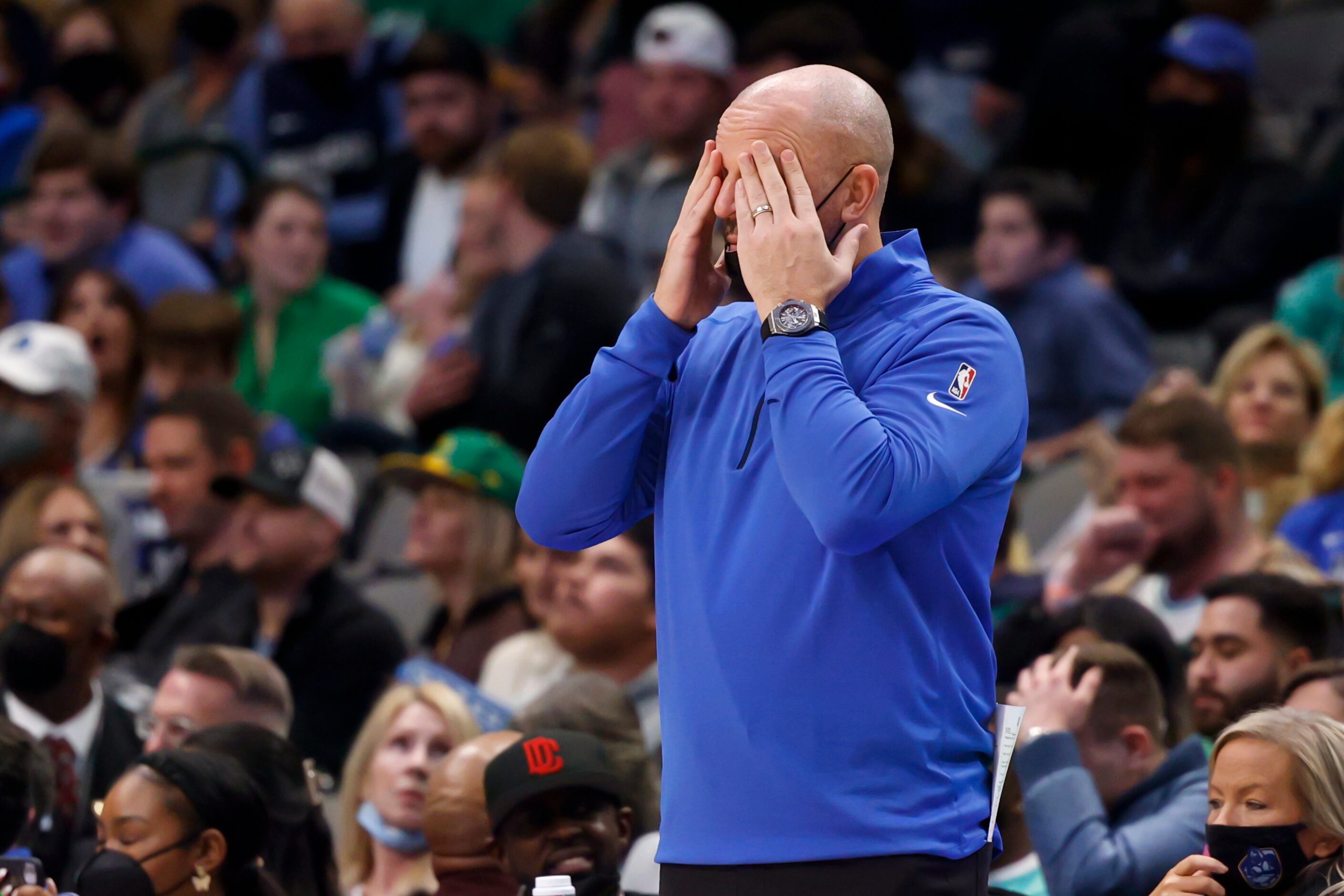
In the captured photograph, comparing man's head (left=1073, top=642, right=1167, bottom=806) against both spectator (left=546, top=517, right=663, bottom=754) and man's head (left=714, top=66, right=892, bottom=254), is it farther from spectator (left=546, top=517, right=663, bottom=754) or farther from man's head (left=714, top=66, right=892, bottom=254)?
man's head (left=714, top=66, right=892, bottom=254)

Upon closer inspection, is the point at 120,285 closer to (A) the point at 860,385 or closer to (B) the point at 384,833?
(B) the point at 384,833

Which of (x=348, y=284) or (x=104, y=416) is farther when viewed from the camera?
(x=348, y=284)

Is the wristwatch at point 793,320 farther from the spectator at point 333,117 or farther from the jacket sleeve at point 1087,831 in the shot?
the spectator at point 333,117

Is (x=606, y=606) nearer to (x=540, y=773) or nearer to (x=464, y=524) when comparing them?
(x=464, y=524)

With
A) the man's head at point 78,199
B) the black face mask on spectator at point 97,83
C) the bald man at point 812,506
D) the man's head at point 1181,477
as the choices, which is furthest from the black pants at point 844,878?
the black face mask on spectator at point 97,83

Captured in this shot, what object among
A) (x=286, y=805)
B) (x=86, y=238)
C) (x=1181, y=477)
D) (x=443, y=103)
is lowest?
(x=86, y=238)

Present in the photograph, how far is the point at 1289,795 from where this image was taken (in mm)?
3324

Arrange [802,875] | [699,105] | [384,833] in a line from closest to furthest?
[802,875], [384,833], [699,105]

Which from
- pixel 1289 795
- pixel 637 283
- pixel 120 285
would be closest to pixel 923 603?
pixel 1289 795

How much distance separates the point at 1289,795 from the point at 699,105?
587 centimetres

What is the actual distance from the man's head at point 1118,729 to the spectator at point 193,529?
3015mm

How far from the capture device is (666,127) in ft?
28.7

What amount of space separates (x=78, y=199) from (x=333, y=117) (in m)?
1.71

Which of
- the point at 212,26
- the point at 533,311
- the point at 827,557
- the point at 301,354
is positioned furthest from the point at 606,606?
the point at 212,26
